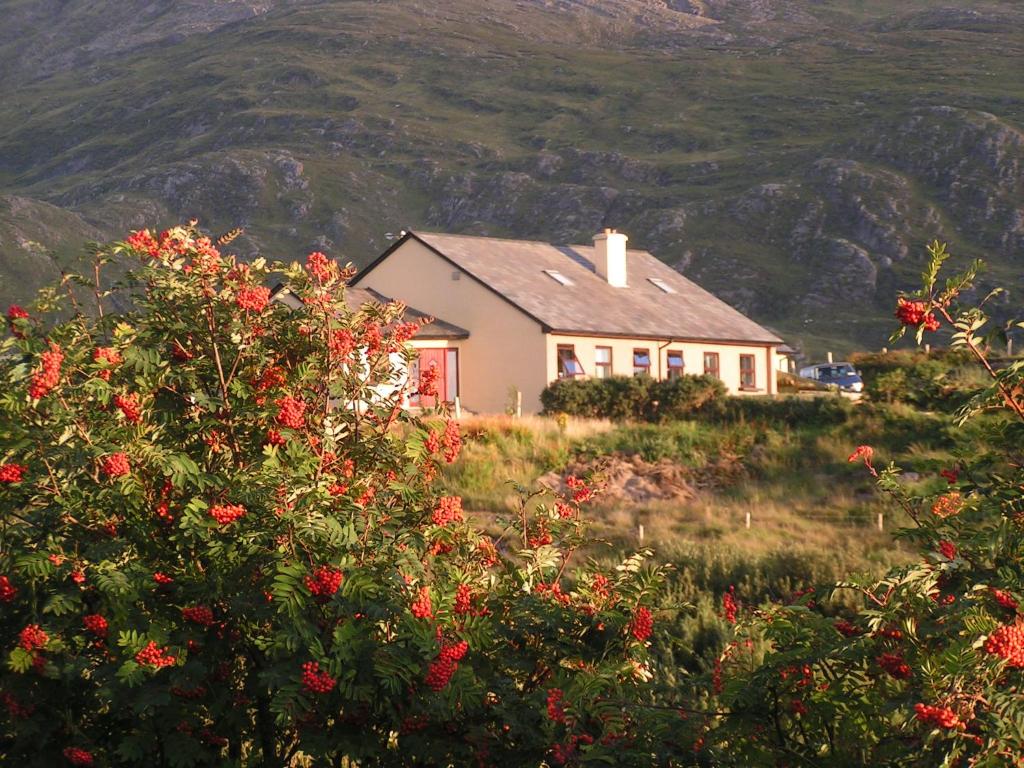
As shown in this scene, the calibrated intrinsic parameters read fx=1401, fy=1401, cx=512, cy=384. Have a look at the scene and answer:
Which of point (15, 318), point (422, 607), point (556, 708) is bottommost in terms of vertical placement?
point (556, 708)

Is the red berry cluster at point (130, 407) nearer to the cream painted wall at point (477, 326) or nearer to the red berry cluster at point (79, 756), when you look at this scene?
the red berry cluster at point (79, 756)

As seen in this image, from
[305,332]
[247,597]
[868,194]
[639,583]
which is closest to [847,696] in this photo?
[639,583]

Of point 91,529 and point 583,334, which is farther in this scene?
point 583,334

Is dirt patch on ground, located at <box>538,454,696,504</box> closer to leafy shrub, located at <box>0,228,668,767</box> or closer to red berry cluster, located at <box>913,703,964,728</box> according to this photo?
leafy shrub, located at <box>0,228,668,767</box>

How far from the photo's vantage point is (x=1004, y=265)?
451 ft

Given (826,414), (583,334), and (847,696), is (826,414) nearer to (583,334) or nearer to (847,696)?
Answer: (583,334)

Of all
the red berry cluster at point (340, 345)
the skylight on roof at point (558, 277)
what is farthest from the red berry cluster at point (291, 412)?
the skylight on roof at point (558, 277)

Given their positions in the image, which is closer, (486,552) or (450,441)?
(450,441)

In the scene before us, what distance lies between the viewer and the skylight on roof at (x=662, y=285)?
53875 millimetres

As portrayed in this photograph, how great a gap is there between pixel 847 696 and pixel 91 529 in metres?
4.16

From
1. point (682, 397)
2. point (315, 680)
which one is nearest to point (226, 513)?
point (315, 680)

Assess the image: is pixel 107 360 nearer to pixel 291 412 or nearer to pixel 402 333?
pixel 291 412

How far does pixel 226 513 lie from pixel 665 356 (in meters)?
41.6

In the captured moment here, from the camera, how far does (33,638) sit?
732 cm
